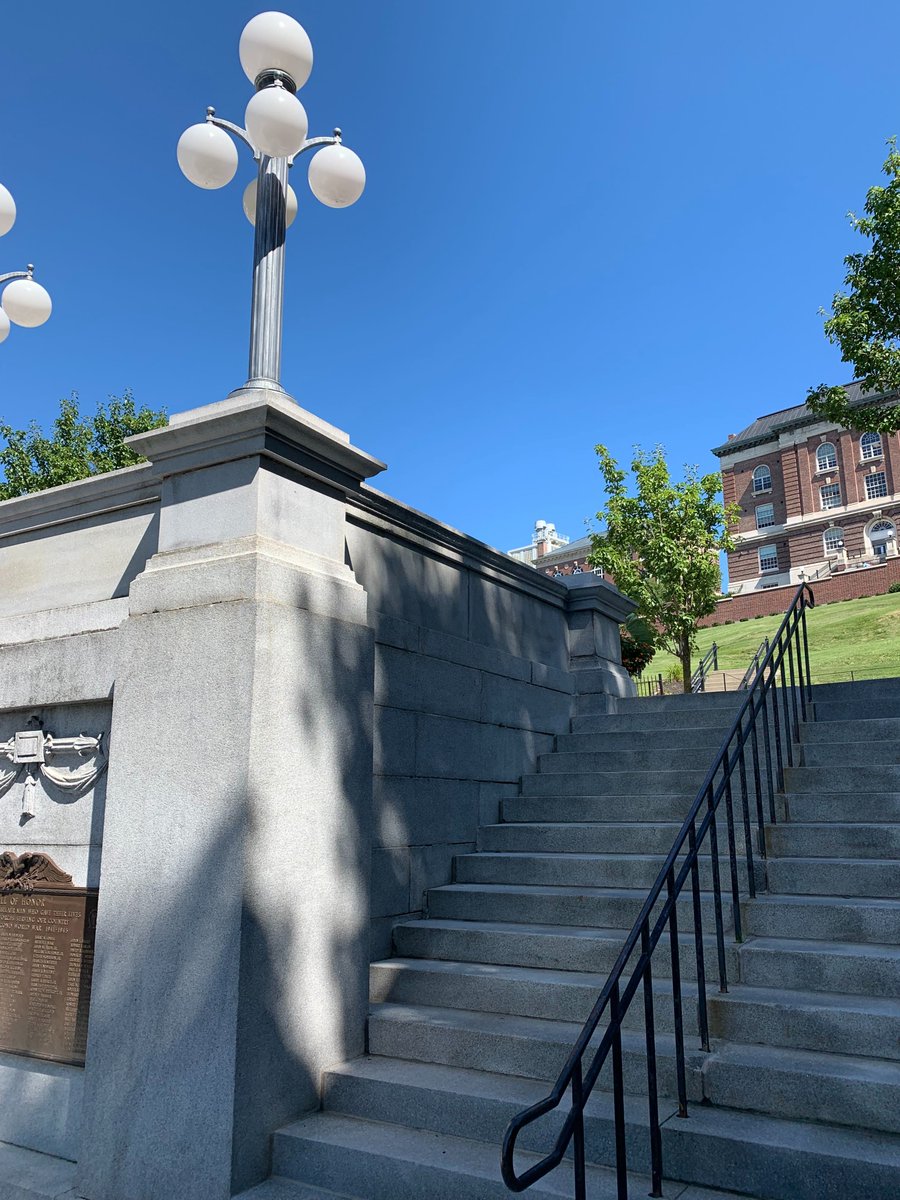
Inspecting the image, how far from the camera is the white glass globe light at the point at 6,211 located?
6.77m

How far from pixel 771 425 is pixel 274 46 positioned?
5975 cm

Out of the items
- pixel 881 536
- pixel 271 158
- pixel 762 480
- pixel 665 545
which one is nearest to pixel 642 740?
pixel 271 158

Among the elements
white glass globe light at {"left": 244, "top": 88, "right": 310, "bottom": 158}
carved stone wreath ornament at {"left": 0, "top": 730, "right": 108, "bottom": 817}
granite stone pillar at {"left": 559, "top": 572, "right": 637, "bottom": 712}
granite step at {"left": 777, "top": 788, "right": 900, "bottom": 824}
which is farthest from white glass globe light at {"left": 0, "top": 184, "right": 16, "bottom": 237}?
granite step at {"left": 777, "top": 788, "right": 900, "bottom": 824}

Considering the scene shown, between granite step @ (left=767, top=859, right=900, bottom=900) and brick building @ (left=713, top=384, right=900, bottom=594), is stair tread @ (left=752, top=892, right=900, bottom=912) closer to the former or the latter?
granite step @ (left=767, top=859, right=900, bottom=900)

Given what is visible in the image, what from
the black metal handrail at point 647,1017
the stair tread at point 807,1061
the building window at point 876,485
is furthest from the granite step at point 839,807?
the building window at point 876,485

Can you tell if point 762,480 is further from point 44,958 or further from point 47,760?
point 44,958

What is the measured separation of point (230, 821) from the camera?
3793 millimetres

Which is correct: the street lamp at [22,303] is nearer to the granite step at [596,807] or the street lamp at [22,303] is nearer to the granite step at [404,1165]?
the granite step at [596,807]

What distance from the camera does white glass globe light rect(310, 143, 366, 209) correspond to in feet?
18.6

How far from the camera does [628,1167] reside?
3230 mm

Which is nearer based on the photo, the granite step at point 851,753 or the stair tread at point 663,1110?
the stair tread at point 663,1110

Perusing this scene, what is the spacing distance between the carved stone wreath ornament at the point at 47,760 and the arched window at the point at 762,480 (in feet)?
192

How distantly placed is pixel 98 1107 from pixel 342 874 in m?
1.46

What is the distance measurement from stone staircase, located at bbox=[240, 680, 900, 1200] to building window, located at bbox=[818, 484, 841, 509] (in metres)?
52.0
